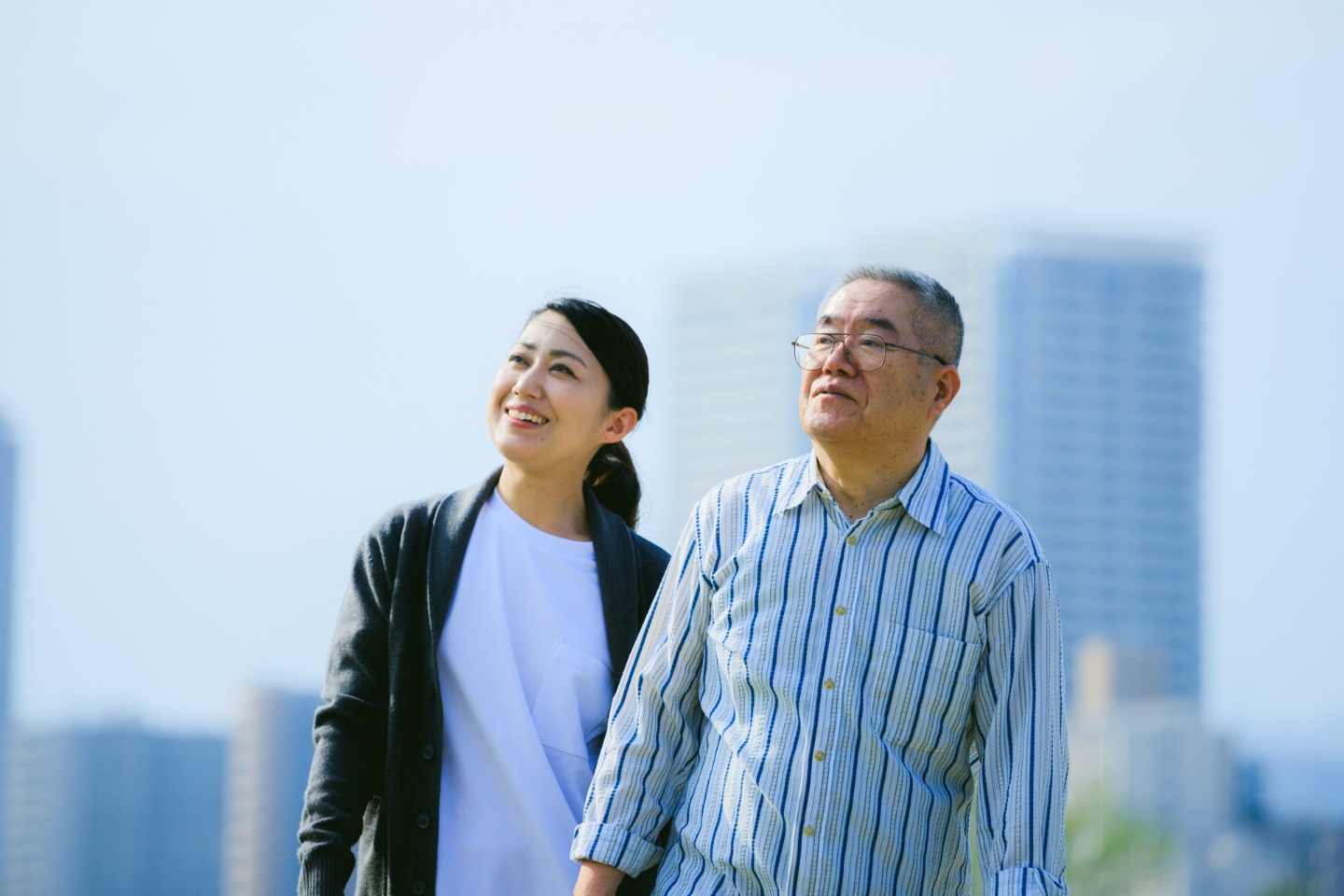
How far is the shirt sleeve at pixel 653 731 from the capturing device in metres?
Answer: 3.16

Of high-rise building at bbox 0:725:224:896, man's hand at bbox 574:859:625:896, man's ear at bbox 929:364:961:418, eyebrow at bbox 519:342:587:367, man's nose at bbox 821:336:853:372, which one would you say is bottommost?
high-rise building at bbox 0:725:224:896

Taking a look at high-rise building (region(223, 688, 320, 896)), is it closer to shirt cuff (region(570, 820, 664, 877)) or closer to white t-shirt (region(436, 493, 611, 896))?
white t-shirt (region(436, 493, 611, 896))

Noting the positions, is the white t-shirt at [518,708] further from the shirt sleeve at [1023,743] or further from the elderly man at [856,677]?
the shirt sleeve at [1023,743]

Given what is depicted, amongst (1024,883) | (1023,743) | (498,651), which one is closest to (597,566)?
(498,651)

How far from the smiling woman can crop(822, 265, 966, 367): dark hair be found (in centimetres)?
74

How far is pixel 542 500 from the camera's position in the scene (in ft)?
12.6

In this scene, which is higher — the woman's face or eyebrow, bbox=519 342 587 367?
eyebrow, bbox=519 342 587 367

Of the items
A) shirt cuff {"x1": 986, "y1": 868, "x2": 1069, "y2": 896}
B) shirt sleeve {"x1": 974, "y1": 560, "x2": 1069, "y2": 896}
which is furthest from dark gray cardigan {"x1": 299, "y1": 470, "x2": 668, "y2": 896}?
shirt cuff {"x1": 986, "y1": 868, "x2": 1069, "y2": 896}

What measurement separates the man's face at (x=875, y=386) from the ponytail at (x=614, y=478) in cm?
88

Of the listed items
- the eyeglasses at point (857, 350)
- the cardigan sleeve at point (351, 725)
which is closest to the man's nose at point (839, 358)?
the eyeglasses at point (857, 350)

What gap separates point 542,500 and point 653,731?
2.47 ft

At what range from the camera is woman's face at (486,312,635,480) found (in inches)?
146

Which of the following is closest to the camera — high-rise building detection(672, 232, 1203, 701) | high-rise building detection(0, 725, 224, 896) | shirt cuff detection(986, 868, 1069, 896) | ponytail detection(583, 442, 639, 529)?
shirt cuff detection(986, 868, 1069, 896)

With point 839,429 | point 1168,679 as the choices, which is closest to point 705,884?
point 839,429
